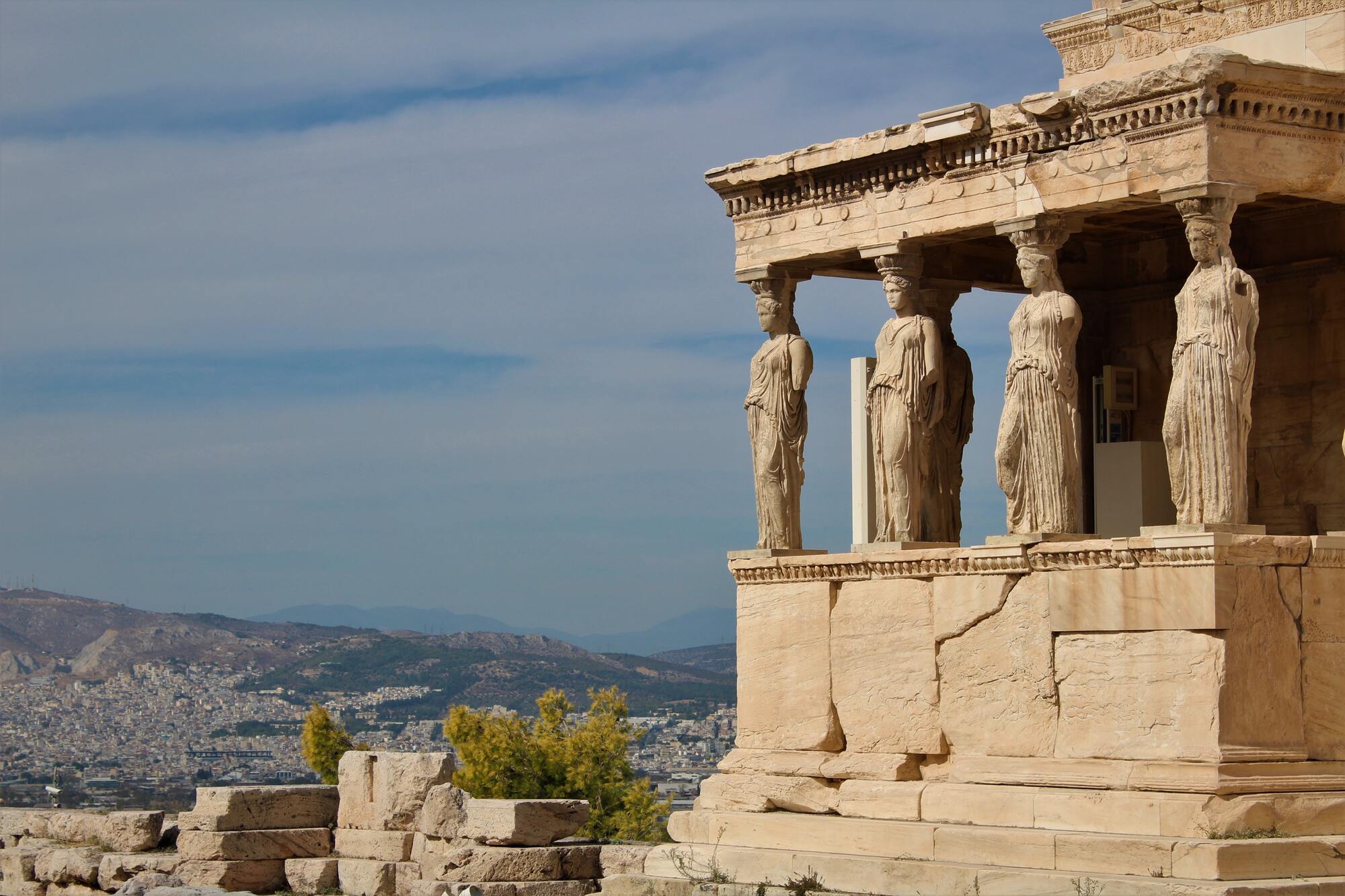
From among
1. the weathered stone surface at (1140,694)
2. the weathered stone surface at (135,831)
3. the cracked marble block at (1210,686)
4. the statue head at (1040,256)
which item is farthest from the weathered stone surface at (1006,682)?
the weathered stone surface at (135,831)

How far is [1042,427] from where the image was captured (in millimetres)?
14844

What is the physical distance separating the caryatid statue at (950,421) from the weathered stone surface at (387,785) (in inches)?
194

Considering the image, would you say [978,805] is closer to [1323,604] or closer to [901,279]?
[1323,604]

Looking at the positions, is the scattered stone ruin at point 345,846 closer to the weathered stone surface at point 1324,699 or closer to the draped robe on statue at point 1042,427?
the draped robe on statue at point 1042,427

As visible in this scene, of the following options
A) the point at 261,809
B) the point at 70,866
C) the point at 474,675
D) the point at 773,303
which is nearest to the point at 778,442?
the point at 773,303

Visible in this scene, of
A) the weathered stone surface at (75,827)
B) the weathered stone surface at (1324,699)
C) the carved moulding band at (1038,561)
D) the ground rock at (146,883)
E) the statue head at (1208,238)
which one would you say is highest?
the statue head at (1208,238)

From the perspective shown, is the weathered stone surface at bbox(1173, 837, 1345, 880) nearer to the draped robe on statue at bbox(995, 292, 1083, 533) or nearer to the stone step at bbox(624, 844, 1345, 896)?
the stone step at bbox(624, 844, 1345, 896)

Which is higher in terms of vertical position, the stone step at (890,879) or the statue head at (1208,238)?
the statue head at (1208,238)

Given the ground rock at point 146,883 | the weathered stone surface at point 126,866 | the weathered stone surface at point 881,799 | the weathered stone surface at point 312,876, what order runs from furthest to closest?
the weathered stone surface at point 126,866 → the weathered stone surface at point 312,876 → the ground rock at point 146,883 → the weathered stone surface at point 881,799

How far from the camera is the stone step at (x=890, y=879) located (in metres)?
13.0

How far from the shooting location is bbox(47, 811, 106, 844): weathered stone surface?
21.5 meters

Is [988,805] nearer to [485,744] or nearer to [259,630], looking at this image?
[485,744]

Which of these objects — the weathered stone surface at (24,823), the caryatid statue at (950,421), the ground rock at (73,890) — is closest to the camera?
the caryatid statue at (950,421)

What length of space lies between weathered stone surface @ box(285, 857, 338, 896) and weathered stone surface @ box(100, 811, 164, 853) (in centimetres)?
202
